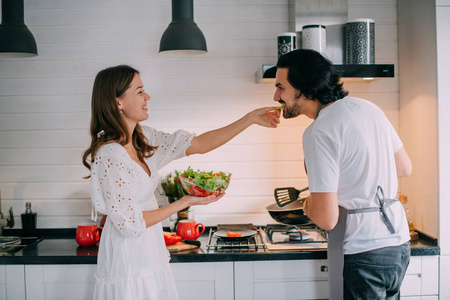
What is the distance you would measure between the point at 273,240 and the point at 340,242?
0.74 m

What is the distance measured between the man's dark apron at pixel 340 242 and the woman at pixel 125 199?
1.85ft

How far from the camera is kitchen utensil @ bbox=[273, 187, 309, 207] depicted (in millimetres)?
2939

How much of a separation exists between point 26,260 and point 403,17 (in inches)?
102

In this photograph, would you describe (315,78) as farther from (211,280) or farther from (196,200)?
(211,280)

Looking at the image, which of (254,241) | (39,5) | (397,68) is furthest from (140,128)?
(397,68)

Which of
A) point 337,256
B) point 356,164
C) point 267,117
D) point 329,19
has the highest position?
point 329,19

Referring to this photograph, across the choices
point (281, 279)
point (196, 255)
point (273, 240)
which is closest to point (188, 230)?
point (196, 255)

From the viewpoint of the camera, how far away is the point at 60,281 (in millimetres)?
2656

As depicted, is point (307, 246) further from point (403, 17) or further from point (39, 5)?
point (39, 5)

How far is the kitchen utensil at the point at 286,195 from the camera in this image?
294cm

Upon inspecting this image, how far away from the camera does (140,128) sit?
94.7 inches

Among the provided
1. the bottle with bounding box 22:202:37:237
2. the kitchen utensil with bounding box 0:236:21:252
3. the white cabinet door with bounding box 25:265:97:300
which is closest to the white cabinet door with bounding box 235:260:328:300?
the white cabinet door with bounding box 25:265:97:300

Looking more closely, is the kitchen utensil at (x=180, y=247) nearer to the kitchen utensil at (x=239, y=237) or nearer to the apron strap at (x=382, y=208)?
the kitchen utensil at (x=239, y=237)

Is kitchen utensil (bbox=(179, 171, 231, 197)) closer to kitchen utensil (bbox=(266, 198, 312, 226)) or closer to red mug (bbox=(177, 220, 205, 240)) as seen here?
red mug (bbox=(177, 220, 205, 240))
